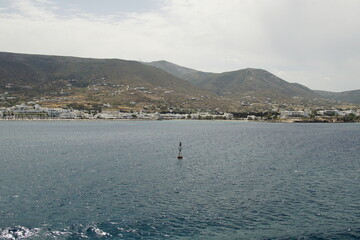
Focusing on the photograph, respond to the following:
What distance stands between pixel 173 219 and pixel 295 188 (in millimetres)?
17578

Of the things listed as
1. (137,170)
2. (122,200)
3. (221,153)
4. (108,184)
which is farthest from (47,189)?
(221,153)

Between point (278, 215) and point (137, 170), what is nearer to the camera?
point (278, 215)

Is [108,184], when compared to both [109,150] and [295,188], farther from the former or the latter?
[109,150]

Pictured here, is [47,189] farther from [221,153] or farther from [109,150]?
[221,153]

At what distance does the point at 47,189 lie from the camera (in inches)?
1441

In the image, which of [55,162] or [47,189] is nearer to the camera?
[47,189]

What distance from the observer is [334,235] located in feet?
81.0

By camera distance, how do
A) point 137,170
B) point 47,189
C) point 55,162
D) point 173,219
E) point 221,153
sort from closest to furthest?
point 173,219
point 47,189
point 137,170
point 55,162
point 221,153

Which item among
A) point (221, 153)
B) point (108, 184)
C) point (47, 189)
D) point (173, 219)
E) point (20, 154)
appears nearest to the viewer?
point (173, 219)

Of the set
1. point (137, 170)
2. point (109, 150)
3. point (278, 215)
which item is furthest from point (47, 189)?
point (109, 150)

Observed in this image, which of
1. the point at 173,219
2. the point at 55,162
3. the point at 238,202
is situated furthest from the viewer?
the point at 55,162

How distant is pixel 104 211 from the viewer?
96.4ft

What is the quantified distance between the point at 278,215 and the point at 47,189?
24.8 m

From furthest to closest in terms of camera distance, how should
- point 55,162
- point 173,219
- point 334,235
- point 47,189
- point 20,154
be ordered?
point 20,154 < point 55,162 < point 47,189 < point 173,219 < point 334,235
